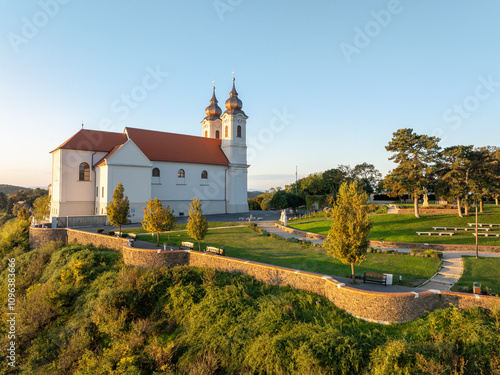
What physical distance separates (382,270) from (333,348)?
24.5ft

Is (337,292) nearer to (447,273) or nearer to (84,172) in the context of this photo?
(447,273)

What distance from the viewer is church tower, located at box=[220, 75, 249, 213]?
44.8m

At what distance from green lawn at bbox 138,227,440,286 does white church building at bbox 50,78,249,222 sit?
40.3 feet

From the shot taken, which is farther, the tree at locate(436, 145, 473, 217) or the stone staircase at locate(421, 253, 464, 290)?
the tree at locate(436, 145, 473, 217)

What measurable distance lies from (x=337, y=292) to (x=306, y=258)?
6.06 metres

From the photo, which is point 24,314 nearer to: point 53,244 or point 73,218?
point 53,244

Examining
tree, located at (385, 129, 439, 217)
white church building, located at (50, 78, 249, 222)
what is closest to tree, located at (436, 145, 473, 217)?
tree, located at (385, 129, 439, 217)

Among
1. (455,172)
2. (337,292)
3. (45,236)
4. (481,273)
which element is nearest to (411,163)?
(455,172)

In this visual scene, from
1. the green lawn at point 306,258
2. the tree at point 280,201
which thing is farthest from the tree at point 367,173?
the green lawn at point 306,258

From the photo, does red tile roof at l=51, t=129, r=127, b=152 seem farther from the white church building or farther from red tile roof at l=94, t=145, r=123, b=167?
red tile roof at l=94, t=145, r=123, b=167

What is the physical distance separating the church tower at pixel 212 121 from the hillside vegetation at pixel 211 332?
105 feet

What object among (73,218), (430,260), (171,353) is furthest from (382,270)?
(73,218)

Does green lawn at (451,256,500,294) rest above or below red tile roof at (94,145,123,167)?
below

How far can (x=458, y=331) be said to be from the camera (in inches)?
393
